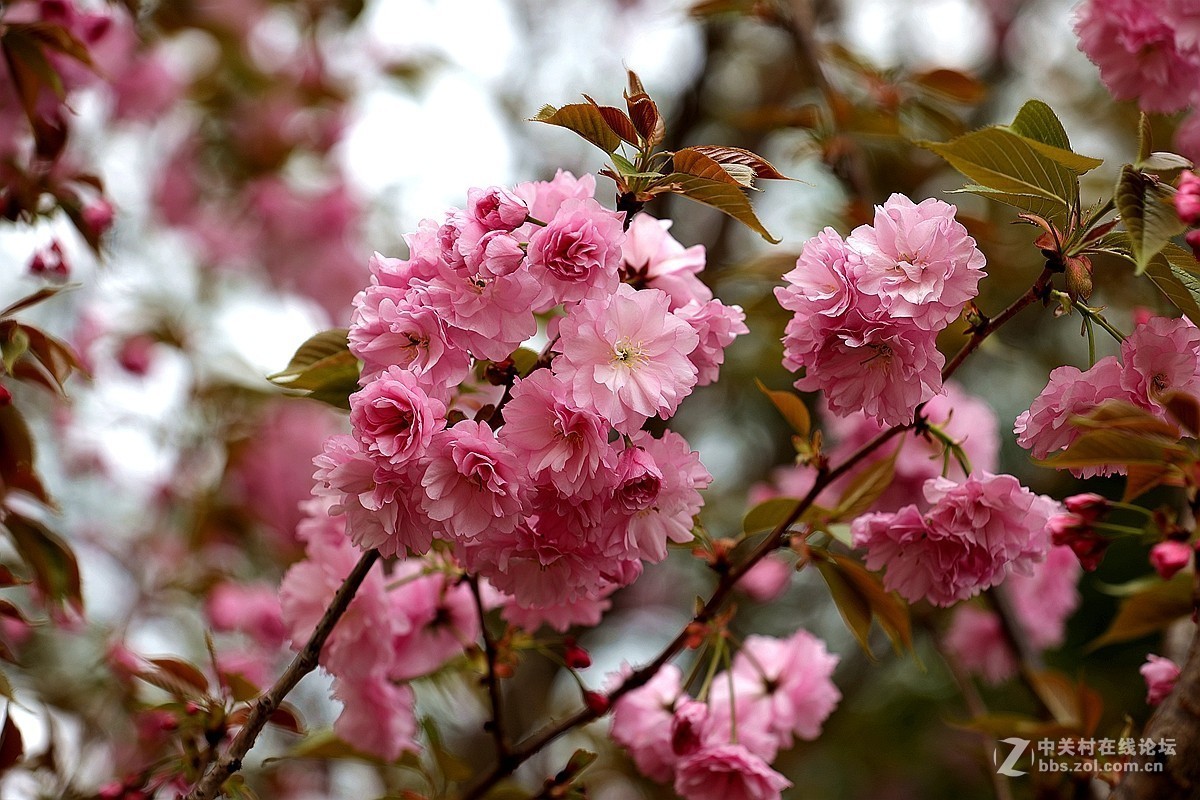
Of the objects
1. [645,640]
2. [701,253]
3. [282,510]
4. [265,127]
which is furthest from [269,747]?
[701,253]

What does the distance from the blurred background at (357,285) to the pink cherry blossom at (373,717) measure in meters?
0.62

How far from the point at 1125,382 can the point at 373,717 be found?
2.68 ft

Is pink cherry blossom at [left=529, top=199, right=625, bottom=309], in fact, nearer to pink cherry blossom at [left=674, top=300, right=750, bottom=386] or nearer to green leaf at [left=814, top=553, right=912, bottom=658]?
pink cherry blossom at [left=674, top=300, right=750, bottom=386]

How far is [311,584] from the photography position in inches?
41.4

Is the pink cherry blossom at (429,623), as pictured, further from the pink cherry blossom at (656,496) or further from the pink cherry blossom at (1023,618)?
the pink cherry blossom at (1023,618)

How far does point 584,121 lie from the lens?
821mm

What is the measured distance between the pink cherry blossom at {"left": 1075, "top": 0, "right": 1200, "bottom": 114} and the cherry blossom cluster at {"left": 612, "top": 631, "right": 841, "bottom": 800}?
0.73 m

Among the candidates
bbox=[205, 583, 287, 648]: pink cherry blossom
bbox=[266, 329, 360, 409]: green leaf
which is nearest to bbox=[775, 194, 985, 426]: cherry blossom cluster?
bbox=[266, 329, 360, 409]: green leaf

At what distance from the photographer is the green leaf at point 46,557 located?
3.88ft

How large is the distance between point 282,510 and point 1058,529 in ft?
7.36

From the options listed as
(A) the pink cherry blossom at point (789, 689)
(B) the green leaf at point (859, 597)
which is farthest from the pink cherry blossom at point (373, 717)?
(B) the green leaf at point (859, 597)

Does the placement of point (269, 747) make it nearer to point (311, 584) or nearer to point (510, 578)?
point (311, 584)

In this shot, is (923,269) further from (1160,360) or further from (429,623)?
(429,623)

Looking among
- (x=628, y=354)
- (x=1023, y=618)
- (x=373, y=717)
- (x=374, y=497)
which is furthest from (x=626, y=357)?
(x=1023, y=618)
